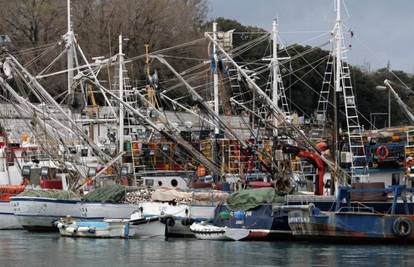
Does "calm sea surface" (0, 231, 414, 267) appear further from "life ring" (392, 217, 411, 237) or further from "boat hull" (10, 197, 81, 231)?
"boat hull" (10, 197, 81, 231)

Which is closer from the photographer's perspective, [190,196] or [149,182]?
[190,196]

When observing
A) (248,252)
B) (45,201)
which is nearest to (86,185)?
(45,201)

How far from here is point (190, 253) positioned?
41125 millimetres

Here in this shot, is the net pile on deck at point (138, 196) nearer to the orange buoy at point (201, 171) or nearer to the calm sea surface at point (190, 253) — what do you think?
the calm sea surface at point (190, 253)

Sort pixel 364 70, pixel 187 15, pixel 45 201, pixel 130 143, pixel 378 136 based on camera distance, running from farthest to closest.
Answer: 1. pixel 364 70
2. pixel 187 15
3. pixel 130 143
4. pixel 45 201
5. pixel 378 136

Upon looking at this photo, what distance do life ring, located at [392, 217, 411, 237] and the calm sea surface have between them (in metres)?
0.65

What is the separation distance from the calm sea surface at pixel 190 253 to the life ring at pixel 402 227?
0.65m

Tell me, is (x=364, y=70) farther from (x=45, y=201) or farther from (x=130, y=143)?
(x=45, y=201)

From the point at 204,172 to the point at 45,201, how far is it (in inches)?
A: 389

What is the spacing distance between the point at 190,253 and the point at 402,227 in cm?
930

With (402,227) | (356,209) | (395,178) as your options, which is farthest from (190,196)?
(402,227)

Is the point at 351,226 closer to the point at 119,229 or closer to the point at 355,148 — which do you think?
the point at 355,148

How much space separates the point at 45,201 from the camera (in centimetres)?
5347

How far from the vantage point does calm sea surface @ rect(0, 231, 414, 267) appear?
123 ft
